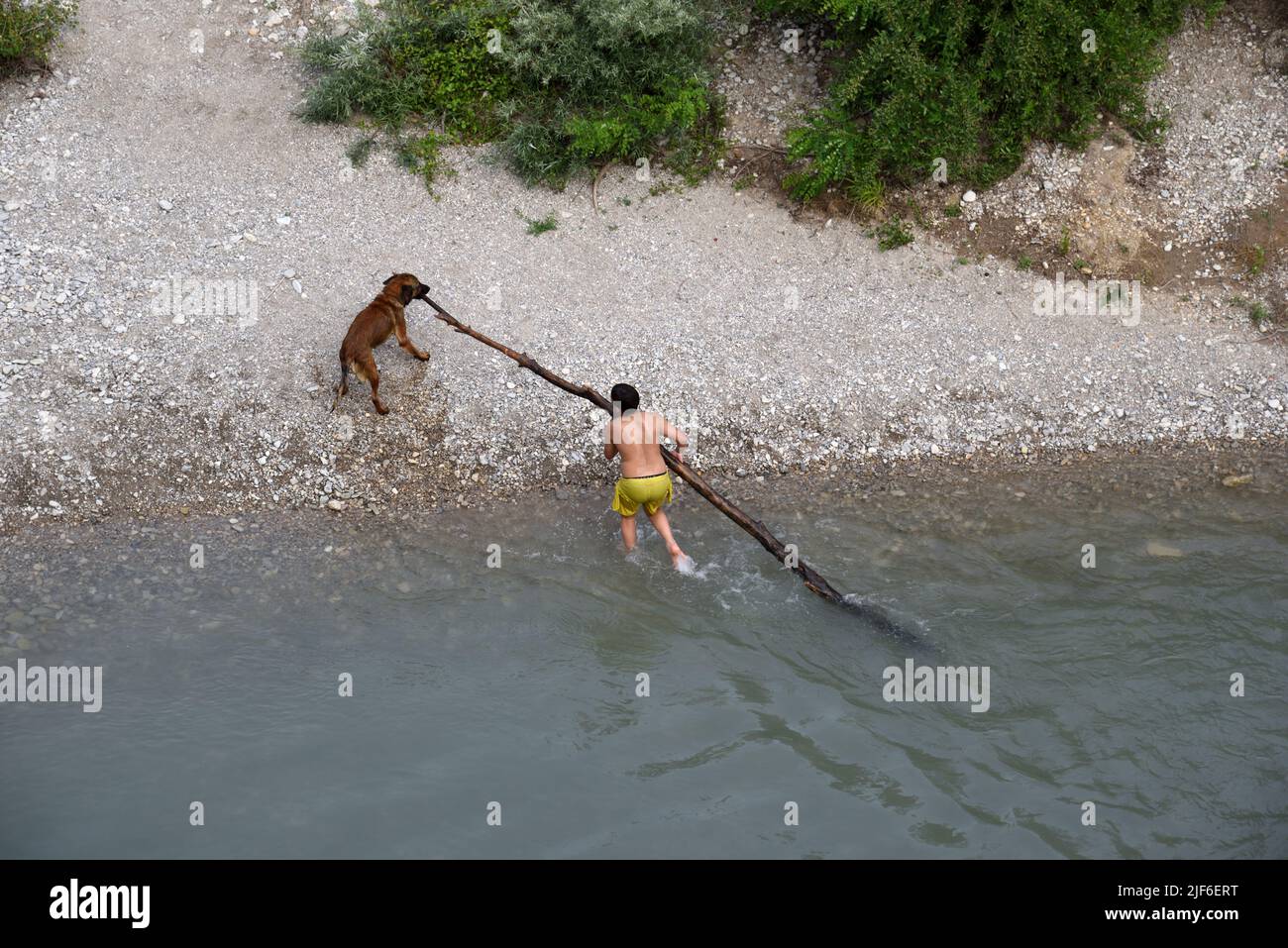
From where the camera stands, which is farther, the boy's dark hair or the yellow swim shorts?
the yellow swim shorts

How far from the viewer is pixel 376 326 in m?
9.09

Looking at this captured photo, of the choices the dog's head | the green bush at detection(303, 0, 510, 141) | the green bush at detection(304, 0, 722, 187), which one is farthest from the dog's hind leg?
the green bush at detection(303, 0, 510, 141)

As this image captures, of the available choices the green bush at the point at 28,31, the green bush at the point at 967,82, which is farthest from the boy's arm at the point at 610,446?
the green bush at the point at 28,31

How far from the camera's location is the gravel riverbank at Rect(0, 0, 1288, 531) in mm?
9508

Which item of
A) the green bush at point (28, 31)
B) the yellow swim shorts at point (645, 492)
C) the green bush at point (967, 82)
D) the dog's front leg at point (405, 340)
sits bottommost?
the yellow swim shorts at point (645, 492)

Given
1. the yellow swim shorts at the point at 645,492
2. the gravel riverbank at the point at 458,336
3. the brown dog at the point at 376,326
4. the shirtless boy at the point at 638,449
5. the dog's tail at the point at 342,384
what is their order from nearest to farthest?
1. the shirtless boy at the point at 638,449
2. the yellow swim shorts at the point at 645,492
3. the brown dog at the point at 376,326
4. the dog's tail at the point at 342,384
5. the gravel riverbank at the point at 458,336

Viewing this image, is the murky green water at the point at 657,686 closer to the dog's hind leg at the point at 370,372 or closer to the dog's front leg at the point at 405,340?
the dog's hind leg at the point at 370,372

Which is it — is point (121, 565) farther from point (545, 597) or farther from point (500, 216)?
point (500, 216)

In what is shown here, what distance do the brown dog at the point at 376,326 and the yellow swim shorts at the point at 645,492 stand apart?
102 inches

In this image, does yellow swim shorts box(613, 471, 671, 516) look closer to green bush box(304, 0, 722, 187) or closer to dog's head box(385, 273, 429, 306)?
dog's head box(385, 273, 429, 306)

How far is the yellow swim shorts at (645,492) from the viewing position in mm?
8180

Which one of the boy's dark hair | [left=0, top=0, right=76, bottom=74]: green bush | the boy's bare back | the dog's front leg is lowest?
the boy's bare back

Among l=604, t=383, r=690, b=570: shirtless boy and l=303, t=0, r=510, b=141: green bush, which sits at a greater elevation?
l=303, t=0, r=510, b=141: green bush

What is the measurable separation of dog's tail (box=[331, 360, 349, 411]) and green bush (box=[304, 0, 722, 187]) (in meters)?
3.26
